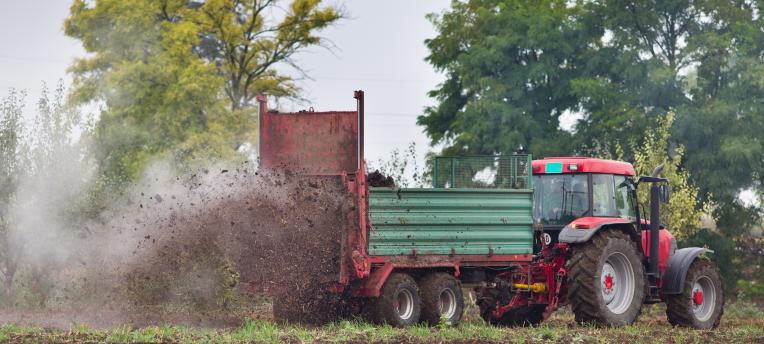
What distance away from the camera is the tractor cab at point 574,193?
63.0 feet

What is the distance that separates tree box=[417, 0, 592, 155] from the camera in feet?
140

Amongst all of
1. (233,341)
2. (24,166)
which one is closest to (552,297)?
(233,341)

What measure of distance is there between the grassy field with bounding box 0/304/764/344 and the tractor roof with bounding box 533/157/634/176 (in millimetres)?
2579

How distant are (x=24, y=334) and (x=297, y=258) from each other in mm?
3978

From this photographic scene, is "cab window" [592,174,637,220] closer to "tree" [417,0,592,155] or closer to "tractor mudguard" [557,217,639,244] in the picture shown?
"tractor mudguard" [557,217,639,244]

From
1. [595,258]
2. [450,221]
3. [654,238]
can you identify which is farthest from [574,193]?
[450,221]

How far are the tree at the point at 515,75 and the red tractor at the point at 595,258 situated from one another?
21.8m

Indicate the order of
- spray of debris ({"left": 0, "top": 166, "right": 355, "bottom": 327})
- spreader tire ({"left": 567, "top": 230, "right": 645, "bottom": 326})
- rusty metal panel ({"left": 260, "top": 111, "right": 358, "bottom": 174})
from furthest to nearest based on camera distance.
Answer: spreader tire ({"left": 567, "top": 230, "right": 645, "bottom": 326}) → rusty metal panel ({"left": 260, "top": 111, "right": 358, "bottom": 174}) → spray of debris ({"left": 0, "top": 166, "right": 355, "bottom": 327})

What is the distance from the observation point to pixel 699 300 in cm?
2056

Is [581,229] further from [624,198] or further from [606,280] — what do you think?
[624,198]

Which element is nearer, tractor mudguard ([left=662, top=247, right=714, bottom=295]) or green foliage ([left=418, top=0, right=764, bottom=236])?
tractor mudguard ([left=662, top=247, right=714, bottom=295])

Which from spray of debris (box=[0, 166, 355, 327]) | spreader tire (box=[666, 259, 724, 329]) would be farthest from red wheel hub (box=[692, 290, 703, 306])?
spray of debris (box=[0, 166, 355, 327])

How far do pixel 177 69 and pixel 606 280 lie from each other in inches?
1027

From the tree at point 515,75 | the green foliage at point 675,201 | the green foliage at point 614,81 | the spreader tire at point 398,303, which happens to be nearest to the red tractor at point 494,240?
the spreader tire at point 398,303
